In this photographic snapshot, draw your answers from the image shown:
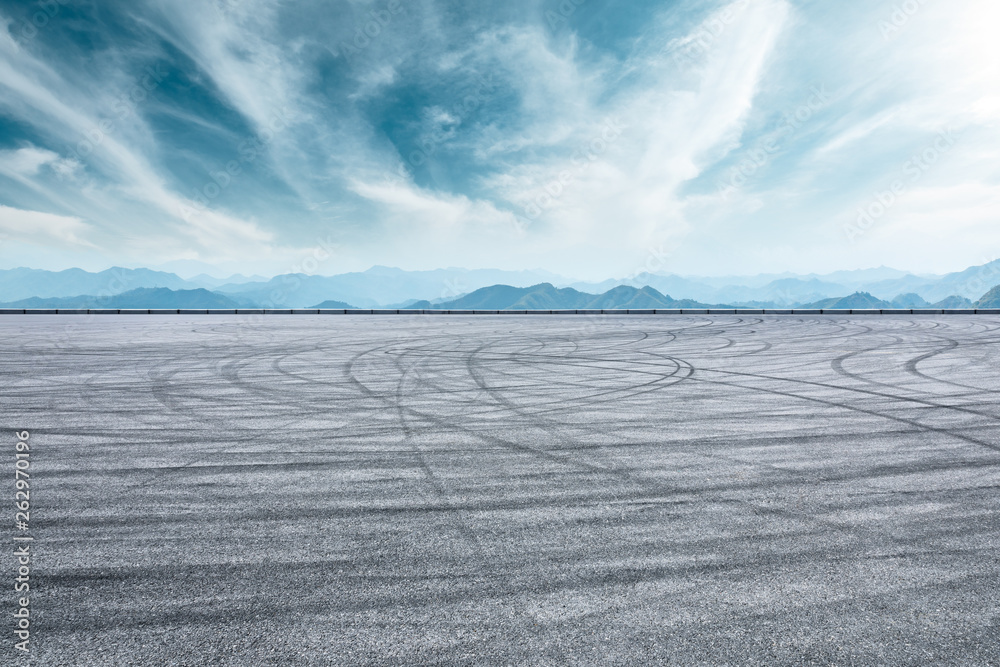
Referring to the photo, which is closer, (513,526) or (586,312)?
(513,526)

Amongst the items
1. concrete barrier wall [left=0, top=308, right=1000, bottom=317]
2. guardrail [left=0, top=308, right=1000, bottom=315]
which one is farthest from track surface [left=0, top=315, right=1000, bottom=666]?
guardrail [left=0, top=308, right=1000, bottom=315]

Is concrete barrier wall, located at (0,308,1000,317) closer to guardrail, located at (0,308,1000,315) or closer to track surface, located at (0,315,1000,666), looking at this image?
guardrail, located at (0,308,1000,315)

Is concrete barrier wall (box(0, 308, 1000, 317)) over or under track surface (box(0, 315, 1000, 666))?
over

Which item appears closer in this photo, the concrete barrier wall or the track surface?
the track surface

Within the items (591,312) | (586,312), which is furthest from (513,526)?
(591,312)

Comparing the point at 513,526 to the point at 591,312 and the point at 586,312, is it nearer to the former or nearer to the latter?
the point at 586,312

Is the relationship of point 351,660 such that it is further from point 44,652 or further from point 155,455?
point 155,455

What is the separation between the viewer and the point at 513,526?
3.79 meters

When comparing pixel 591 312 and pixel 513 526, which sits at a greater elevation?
pixel 591 312

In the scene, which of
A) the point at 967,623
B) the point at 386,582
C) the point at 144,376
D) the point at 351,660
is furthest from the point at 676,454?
the point at 144,376

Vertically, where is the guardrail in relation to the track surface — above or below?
above

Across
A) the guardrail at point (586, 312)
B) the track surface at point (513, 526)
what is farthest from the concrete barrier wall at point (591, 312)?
the track surface at point (513, 526)

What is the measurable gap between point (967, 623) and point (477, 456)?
4.04 metres

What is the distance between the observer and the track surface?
8.55 ft
